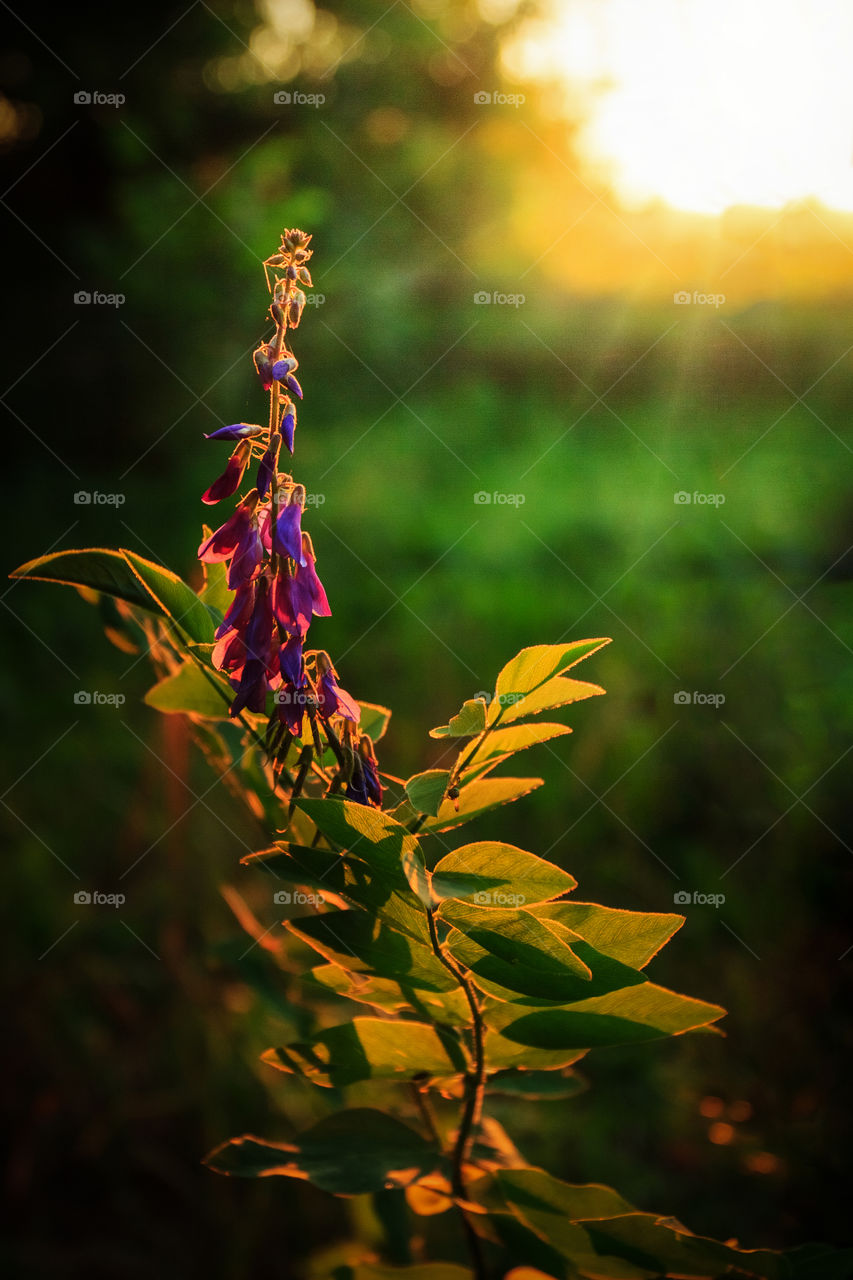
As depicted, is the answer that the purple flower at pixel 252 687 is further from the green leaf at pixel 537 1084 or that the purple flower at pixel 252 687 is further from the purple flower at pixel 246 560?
the green leaf at pixel 537 1084

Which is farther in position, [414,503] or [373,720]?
[414,503]

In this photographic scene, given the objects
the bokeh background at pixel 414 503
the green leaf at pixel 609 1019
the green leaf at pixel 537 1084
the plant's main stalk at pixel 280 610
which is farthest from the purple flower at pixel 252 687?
the bokeh background at pixel 414 503

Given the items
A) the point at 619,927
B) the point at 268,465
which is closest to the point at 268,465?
the point at 268,465

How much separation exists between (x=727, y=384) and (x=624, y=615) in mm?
602

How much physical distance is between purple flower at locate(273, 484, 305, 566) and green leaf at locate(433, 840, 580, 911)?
0.62 feet

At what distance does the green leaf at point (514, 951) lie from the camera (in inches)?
14.0

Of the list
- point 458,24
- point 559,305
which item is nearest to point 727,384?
point 559,305

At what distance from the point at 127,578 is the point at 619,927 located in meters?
0.32

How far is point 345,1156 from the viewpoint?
531 millimetres

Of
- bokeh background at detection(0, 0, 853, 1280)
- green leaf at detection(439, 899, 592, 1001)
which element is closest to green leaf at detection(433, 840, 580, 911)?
green leaf at detection(439, 899, 592, 1001)

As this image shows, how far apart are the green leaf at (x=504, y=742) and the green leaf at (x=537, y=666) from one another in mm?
39

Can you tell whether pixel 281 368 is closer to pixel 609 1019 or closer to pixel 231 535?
pixel 231 535

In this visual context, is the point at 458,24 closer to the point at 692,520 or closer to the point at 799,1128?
the point at 692,520

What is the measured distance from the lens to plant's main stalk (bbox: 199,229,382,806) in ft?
1.51
